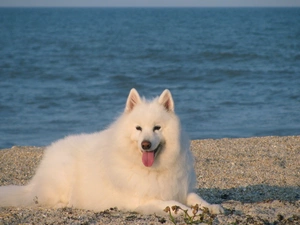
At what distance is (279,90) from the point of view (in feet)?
64.3

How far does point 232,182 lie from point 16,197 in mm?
3307

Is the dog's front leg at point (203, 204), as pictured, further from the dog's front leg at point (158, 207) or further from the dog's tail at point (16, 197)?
the dog's tail at point (16, 197)

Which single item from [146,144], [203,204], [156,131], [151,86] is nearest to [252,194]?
[203,204]

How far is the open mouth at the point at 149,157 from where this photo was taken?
541cm

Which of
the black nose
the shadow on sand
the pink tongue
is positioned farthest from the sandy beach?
the black nose

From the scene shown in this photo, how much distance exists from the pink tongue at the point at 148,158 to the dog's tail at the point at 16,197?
154cm

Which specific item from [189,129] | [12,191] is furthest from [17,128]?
[12,191]

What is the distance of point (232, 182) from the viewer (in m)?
7.98

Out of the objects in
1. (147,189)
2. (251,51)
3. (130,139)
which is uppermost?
(130,139)

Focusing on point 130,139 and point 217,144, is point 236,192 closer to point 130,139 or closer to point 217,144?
point 130,139

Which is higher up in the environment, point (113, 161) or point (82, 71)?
point (113, 161)

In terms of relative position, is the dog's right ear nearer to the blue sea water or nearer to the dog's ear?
the dog's ear

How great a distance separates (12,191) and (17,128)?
773 cm

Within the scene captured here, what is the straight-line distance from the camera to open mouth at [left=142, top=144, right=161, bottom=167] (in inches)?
213
